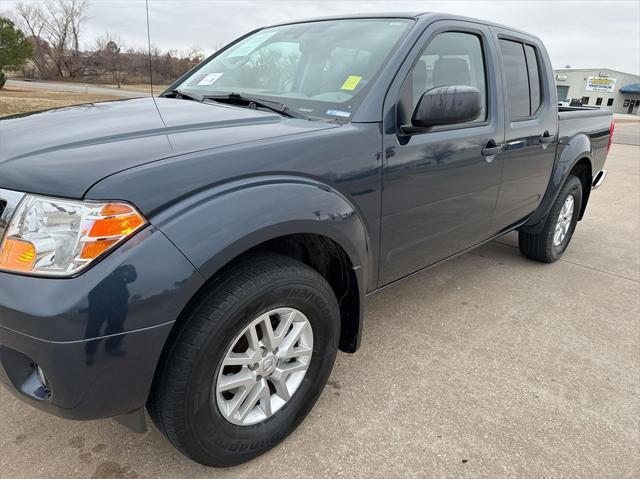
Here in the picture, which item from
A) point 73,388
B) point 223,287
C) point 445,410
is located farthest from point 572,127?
point 73,388

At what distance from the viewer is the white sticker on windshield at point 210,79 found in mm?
2797

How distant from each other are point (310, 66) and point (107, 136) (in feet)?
3.91

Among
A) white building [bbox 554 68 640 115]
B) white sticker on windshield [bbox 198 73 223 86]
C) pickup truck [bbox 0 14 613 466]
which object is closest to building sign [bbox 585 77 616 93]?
white building [bbox 554 68 640 115]

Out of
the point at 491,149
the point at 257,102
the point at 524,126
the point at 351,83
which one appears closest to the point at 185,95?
the point at 257,102

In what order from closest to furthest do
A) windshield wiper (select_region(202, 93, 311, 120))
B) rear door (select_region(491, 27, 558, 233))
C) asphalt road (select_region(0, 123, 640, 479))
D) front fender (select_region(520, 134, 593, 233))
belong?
asphalt road (select_region(0, 123, 640, 479)) → windshield wiper (select_region(202, 93, 311, 120)) → rear door (select_region(491, 27, 558, 233)) → front fender (select_region(520, 134, 593, 233))

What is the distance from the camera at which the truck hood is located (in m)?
1.47

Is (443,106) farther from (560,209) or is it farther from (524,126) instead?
(560,209)

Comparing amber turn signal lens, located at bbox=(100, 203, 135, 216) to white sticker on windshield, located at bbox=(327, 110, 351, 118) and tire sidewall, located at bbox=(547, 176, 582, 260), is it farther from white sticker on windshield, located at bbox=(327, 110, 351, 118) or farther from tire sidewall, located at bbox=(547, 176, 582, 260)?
tire sidewall, located at bbox=(547, 176, 582, 260)

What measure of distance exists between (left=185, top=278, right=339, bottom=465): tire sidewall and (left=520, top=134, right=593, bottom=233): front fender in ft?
8.17

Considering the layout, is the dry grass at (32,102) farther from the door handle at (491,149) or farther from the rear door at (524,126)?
the door handle at (491,149)

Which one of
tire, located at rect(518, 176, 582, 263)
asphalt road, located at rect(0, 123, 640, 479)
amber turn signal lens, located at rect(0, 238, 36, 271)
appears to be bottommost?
asphalt road, located at rect(0, 123, 640, 479)

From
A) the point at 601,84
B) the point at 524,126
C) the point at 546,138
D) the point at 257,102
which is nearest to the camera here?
the point at 257,102

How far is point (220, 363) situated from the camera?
5.45ft

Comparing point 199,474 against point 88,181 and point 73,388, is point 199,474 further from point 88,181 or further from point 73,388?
point 88,181
